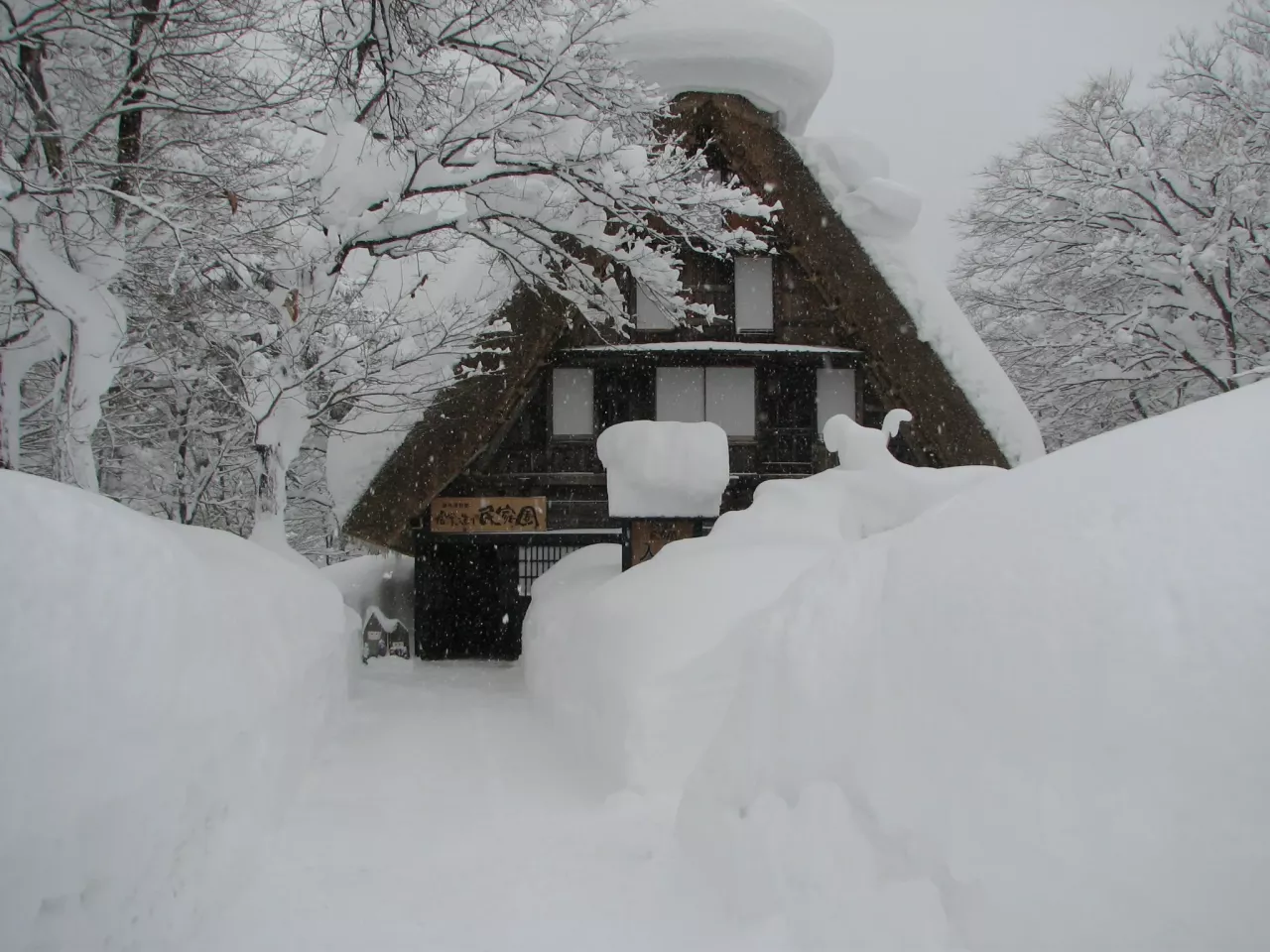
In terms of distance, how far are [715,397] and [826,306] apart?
1577 millimetres

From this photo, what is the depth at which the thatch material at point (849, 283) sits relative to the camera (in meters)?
8.98

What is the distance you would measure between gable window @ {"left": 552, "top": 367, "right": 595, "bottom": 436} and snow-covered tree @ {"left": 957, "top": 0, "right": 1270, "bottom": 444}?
21.5 feet

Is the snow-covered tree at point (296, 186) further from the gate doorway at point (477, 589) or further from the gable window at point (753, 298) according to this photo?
the gate doorway at point (477, 589)

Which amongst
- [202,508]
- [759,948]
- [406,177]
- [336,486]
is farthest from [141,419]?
[759,948]

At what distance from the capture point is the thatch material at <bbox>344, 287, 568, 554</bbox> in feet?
28.7

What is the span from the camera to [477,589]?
11.0 meters

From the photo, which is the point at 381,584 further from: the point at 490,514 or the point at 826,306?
the point at 826,306

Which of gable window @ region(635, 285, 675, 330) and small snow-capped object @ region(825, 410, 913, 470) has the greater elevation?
gable window @ region(635, 285, 675, 330)

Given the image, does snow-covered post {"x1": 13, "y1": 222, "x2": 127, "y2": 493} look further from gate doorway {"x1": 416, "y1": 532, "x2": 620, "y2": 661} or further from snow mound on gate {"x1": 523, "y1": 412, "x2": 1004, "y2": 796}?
gate doorway {"x1": 416, "y1": 532, "x2": 620, "y2": 661}

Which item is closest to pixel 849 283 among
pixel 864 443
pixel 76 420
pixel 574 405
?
pixel 864 443

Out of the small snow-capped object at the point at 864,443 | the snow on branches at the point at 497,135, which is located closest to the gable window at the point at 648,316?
the snow on branches at the point at 497,135

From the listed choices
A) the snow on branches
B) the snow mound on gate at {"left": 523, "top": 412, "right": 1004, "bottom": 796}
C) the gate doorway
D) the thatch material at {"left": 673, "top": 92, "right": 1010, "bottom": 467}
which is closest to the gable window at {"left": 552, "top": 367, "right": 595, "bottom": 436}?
the gate doorway

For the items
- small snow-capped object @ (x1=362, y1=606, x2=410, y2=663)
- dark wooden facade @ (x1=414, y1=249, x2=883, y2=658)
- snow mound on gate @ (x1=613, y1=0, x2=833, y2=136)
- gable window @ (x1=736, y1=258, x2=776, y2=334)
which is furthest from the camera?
small snow-capped object @ (x1=362, y1=606, x2=410, y2=663)

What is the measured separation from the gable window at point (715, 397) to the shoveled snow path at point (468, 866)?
17.0 feet
